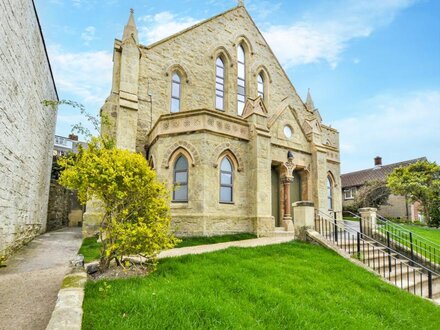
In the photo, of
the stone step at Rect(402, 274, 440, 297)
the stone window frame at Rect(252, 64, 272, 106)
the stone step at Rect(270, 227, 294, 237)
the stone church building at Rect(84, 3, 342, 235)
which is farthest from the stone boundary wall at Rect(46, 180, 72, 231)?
the stone step at Rect(402, 274, 440, 297)

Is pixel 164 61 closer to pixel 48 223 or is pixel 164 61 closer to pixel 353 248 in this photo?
pixel 48 223

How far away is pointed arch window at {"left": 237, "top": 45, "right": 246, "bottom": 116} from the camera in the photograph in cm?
1854

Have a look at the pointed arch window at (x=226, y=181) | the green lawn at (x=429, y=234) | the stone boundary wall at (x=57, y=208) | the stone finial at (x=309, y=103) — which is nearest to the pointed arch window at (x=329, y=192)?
the green lawn at (x=429, y=234)

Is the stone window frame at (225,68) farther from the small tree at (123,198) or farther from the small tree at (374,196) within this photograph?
the small tree at (374,196)

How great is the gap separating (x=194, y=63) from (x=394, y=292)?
14412 mm

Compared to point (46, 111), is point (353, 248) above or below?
below

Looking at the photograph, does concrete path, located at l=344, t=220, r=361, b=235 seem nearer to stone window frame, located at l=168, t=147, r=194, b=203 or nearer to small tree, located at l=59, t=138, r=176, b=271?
stone window frame, located at l=168, t=147, r=194, b=203

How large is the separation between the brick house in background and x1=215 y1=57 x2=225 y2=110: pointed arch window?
2334 cm

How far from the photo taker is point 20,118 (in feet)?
28.3

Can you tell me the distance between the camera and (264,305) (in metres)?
5.16

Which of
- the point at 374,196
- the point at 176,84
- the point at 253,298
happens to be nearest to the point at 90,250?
the point at 253,298

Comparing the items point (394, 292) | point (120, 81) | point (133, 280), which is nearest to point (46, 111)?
point (120, 81)

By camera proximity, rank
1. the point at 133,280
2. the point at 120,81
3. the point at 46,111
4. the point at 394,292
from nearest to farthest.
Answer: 1. the point at 133,280
2. the point at 394,292
3. the point at 46,111
4. the point at 120,81

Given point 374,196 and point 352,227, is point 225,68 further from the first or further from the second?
point 374,196
